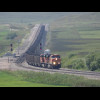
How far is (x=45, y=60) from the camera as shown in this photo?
2926 inches

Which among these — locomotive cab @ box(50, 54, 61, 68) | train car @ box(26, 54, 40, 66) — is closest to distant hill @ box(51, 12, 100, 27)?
train car @ box(26, 54, 40, 66)

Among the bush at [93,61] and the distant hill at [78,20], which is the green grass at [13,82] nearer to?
the bush at [93,61]

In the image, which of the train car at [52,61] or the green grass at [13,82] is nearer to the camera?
the green grass at [13,82]

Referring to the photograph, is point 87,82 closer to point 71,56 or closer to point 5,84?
point 5,84

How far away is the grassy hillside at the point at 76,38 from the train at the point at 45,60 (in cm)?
333

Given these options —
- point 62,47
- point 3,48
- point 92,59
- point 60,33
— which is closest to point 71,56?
point 62,47

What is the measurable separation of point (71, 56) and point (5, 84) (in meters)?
25.6

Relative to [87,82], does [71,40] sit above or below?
above

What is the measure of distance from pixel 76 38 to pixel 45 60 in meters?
21.5

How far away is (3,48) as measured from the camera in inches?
3413

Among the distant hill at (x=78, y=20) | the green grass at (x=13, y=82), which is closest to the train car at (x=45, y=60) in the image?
the green grass at (x=13, y=82)

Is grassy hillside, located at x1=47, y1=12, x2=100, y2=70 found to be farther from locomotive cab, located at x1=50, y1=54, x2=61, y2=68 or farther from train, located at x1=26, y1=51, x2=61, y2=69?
train, located at x1=26, y1=51, x2=61, y2=69

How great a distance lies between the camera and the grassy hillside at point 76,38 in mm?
78812

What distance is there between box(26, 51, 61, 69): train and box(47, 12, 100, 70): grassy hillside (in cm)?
333
